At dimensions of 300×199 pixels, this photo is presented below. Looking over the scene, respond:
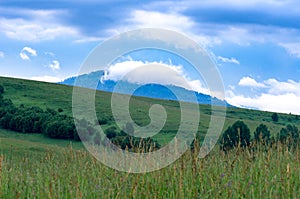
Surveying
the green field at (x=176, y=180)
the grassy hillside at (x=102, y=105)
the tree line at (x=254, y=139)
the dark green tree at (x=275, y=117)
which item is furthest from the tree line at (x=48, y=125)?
the dark green tree at (x=275, y=117)

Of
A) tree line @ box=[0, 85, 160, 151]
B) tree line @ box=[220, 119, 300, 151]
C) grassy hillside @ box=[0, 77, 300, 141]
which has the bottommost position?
tree line @ box=[0, 85, 160, 151]

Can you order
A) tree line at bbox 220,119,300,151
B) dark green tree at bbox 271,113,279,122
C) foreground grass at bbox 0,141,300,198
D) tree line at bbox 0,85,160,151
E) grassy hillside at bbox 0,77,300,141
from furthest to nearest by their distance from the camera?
dark green tree at bbox 271,113,279,122 < grassy hillside at bbox 0,77,300,141 < tree line at bbox 0,85,160,151 < tree line at bbox 220,119,300,151 < foreground grass at bbox 0,141,300,198

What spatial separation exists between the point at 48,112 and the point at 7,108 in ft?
15.3

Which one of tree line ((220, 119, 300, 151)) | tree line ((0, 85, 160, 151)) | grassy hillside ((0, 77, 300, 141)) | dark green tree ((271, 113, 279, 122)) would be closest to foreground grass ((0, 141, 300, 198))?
tree line ((220, 119, 300, 151))

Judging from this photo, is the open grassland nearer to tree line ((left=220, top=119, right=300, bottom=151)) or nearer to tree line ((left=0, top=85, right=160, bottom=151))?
tree line ((left=220, top=119, right=300, bottom=151))

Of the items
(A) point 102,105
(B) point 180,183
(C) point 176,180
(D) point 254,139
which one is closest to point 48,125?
(A) point 102,105

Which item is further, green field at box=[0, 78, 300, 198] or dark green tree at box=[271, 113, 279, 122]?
dark green tree at box=[271, 113, 279, 122]

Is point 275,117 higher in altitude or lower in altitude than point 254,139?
higher

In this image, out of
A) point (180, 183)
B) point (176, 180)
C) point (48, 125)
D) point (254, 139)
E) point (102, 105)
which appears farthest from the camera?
point (102, 105)

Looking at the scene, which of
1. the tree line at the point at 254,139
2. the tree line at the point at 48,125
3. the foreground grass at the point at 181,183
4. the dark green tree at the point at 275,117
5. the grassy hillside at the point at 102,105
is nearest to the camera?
the foreground grass at the point at 181,183

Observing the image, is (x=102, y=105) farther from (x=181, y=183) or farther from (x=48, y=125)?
(x=181, y=183)

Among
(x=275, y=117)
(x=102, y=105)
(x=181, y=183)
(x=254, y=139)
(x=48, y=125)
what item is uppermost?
(x=275, y=117)

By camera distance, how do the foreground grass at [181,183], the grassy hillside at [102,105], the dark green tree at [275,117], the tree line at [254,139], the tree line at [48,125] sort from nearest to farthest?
the foreground grass at [181,183], the tree line at [254,139], the tree line at [48,125], the grassy hillside at [102,105], the dark green tree at [275,117]

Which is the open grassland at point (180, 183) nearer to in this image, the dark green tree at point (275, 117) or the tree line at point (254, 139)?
the tree line at point (254, 139)
